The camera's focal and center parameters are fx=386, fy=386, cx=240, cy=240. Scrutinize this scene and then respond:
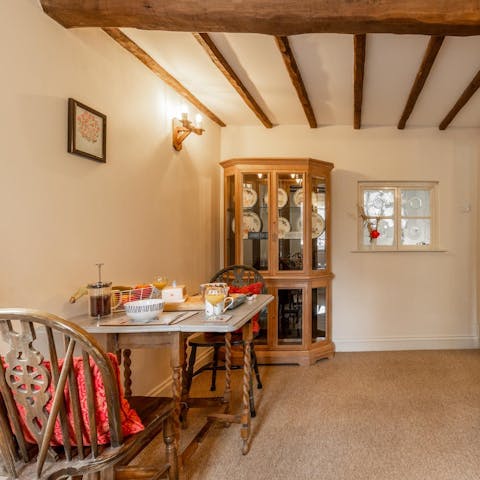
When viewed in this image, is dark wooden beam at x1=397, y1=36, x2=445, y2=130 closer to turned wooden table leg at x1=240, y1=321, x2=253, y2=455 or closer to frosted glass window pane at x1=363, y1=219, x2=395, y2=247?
frosted glass window pane at x1=363, y1=219, x2=395, y2=247

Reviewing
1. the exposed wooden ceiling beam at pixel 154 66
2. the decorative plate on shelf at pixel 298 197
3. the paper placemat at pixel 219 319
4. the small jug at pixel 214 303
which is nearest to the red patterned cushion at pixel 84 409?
the paper placemat at pixel 219 319

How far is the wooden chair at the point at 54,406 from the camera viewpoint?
41.6 inches

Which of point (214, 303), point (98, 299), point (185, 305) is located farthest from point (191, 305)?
point (98, 299)

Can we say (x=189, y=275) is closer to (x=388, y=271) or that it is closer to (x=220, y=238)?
(x=220, y=238)

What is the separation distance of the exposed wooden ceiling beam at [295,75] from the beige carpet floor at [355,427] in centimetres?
245

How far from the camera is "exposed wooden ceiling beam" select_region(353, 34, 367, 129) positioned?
98.7 inches

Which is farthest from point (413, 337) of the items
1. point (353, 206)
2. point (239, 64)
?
point (239, 64)

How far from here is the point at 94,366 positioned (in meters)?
1.16

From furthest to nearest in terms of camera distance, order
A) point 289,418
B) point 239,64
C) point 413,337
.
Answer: point 413,337 → point 239,64 → point 289,418

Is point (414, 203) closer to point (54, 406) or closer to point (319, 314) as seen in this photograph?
point (319, 314)

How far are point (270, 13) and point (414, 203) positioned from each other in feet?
10.4

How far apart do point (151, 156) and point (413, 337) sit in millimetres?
3363

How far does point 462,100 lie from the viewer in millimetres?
3461

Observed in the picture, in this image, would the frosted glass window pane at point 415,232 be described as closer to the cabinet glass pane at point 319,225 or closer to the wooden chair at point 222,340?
the cabinet glass pane at point 319,225
